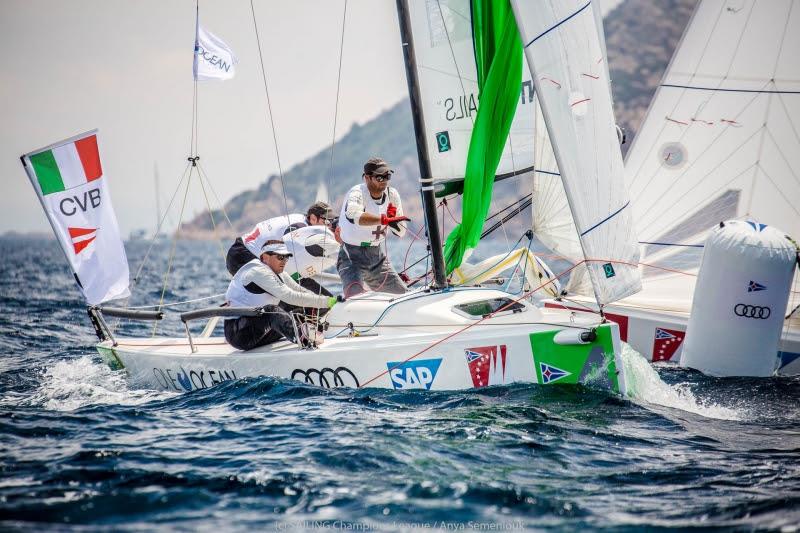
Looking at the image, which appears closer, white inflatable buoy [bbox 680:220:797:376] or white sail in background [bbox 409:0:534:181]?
white inflatable buoy [bbox 680:220:797:376]

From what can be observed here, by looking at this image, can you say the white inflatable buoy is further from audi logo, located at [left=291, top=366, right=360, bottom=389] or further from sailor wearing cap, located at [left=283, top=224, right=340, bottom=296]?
sailor wearing cap, located at [left=283, top=224, right=340, bottom=296]

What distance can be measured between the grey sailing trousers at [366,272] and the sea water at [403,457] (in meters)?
1.40

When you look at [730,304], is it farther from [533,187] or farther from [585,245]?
[533,187]

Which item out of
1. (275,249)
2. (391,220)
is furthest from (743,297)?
(275,249)

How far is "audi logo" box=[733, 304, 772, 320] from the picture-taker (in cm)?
607

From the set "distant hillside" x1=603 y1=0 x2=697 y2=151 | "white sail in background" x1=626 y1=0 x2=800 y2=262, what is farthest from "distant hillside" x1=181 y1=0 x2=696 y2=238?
"white sail in background" x1=626 y1=0 x2=800 y2=262

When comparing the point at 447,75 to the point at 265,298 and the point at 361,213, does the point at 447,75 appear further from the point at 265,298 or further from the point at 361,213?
the point at 265,298

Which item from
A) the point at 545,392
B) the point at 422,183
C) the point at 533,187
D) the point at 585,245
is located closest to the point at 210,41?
the point at 422,183

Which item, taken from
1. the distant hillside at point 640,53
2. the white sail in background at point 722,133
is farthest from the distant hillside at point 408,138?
the white sail in background at point 722,133

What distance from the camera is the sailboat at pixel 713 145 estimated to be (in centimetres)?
826

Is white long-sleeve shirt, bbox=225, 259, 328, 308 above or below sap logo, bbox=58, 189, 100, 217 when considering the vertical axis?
below

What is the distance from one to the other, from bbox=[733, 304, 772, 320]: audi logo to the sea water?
0.54 metres

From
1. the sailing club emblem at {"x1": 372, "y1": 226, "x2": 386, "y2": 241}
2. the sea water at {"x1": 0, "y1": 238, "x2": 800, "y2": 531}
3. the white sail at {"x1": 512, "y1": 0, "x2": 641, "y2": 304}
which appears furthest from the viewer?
the sailing club emblem at {"x1": 372, "y1": 226, "x2": 386, "y2": 241}

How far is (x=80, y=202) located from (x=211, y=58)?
6.87 ft
